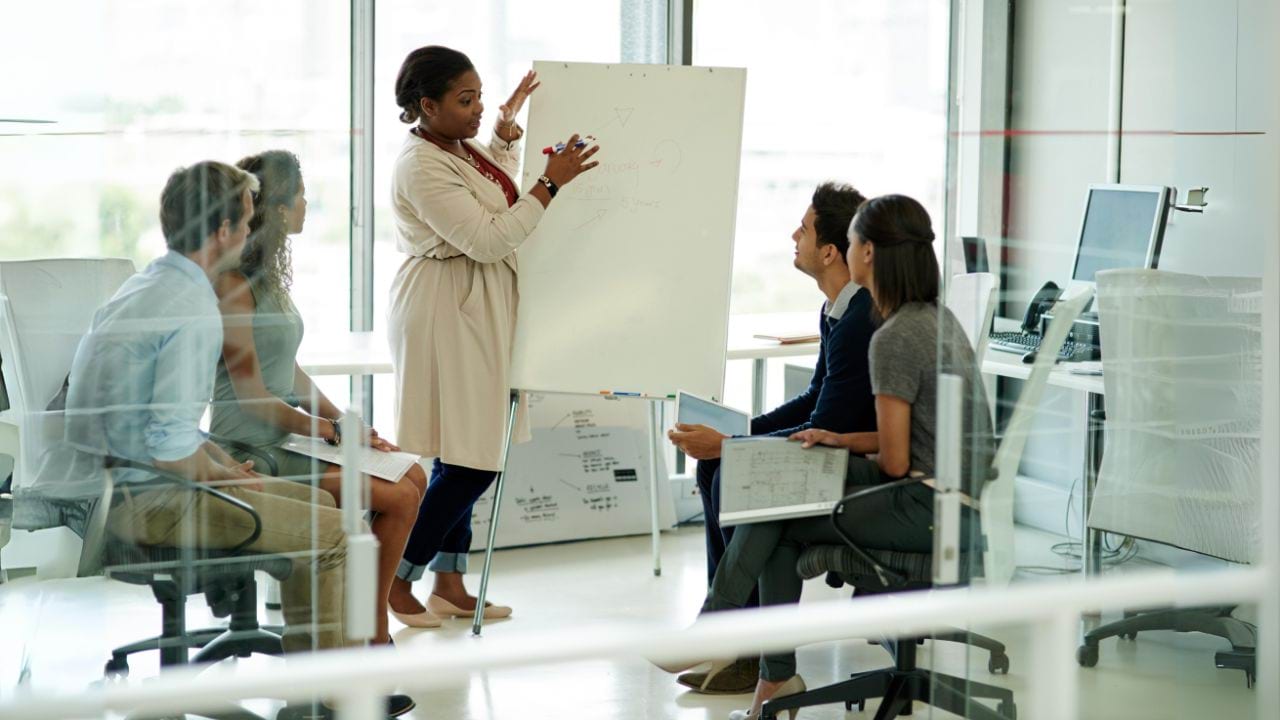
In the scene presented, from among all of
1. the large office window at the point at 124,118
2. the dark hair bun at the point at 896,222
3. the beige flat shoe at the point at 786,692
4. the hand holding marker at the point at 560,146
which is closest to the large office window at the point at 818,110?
the hand holding marker at the point at 560,146

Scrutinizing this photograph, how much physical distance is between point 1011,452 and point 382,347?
2088 millimetres

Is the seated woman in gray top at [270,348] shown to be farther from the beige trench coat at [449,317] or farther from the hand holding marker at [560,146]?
the hand holding marker at [560,146]

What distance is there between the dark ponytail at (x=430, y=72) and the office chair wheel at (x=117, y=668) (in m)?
1.55

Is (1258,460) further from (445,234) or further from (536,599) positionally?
(536,599)

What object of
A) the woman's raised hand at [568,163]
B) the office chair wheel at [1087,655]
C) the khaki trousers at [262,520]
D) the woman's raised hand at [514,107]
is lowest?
the office chair wheel at [1087,655]

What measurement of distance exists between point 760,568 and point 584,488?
177cm

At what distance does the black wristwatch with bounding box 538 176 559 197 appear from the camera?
3521mm

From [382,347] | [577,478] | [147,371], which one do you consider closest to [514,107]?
[382,347]

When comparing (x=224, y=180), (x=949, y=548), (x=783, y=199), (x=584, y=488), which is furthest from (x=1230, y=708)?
(x=783, y=199)

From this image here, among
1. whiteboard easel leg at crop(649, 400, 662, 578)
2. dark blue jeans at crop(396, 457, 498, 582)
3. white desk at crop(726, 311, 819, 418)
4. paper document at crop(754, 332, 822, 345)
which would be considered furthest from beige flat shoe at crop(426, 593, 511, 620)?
paper document at crop(754, 332, 822, 345)

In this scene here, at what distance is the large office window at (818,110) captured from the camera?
493 centimetres

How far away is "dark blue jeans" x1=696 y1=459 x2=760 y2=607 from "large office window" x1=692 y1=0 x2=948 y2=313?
168cm

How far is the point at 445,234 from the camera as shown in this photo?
3439mm

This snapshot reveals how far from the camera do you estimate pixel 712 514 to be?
3.38 meters
